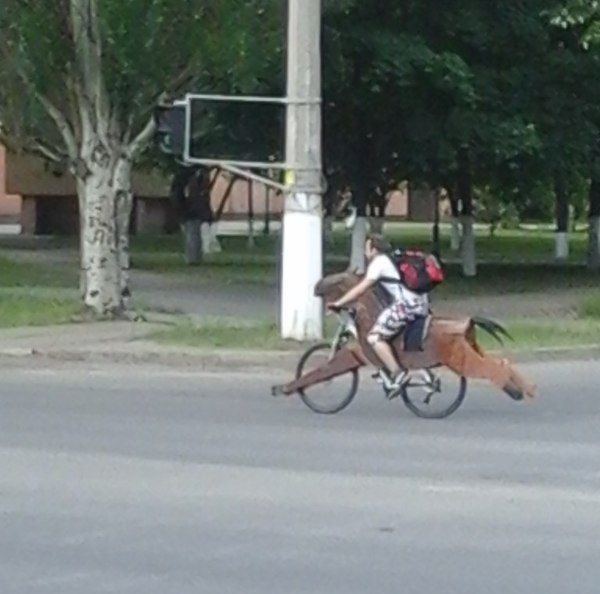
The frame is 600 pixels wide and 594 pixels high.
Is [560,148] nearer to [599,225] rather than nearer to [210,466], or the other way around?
[599,225]

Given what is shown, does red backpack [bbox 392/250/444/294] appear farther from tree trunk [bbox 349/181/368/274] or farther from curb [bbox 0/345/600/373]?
tree trunk [bbox 349/181/368/274]

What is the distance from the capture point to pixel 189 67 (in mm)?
24906

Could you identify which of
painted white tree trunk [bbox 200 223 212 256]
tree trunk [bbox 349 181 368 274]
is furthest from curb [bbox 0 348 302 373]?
painted white tree trunk [bbox 200 223 212 256]

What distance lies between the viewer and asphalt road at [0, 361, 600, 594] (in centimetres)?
915

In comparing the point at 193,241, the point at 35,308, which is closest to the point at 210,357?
the point at 35,308

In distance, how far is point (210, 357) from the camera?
69.4 feet

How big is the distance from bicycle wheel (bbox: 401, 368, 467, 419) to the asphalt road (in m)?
0.17

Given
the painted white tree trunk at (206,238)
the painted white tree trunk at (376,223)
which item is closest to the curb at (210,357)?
the painted white tree trunk at (376,223)

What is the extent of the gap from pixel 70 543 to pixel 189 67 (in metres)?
15.6

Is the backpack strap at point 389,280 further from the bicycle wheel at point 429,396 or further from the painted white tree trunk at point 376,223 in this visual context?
the painted white tree trunk at point 376,223

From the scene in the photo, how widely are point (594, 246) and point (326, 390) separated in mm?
26874

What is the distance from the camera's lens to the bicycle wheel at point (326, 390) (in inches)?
642

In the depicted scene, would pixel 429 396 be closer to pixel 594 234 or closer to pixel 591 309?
pixel 591 309

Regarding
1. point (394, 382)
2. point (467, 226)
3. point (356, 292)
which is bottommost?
point (394, 382)
